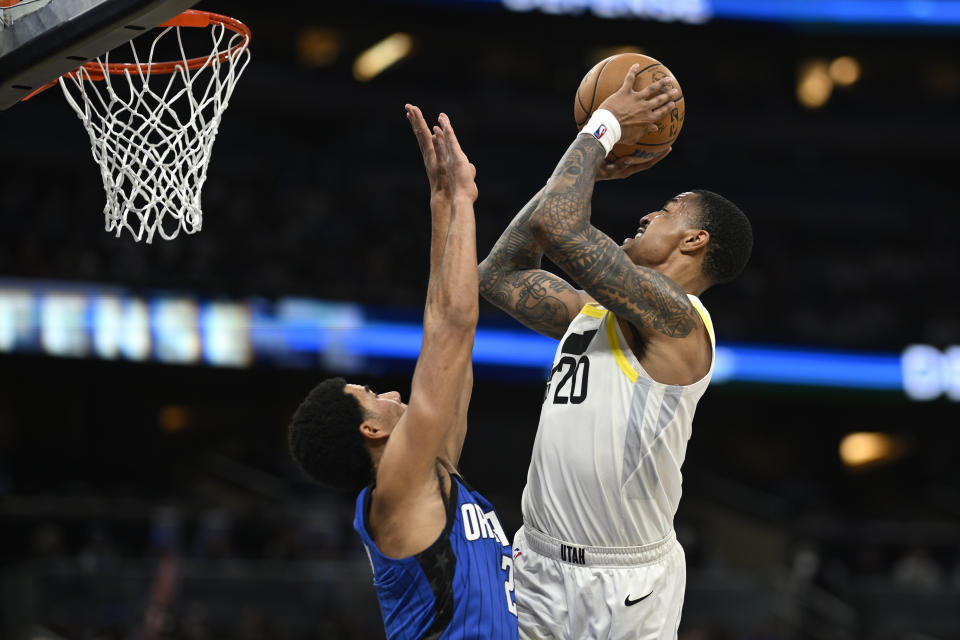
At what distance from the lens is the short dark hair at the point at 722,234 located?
11.3ft

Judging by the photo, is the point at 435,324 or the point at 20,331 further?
the point at 20,331

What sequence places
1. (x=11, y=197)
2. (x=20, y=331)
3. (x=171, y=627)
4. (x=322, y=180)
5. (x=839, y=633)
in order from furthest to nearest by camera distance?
(x=322, y=180), (x=11, y=197), (x=20, y=331), (x=839, y=633), (x=171, y=627)

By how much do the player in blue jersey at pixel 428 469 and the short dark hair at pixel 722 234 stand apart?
2.68ft

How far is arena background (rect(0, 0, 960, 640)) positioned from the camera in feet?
36.7

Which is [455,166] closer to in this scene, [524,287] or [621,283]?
[621,283]

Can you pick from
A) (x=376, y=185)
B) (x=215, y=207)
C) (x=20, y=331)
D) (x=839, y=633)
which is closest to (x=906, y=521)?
(x=839, y=633)

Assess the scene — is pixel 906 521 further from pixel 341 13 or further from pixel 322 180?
pixel 341 13

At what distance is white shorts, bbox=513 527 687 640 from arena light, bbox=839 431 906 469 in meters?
16.5

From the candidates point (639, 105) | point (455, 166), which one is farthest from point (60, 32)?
point (639, 105)

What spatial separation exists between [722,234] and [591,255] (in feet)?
1.71

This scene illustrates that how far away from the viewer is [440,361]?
2975 mm

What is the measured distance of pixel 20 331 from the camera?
40.3 ft

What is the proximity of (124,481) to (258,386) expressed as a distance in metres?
2.19

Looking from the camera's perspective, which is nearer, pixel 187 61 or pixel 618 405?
pixel 618 405
